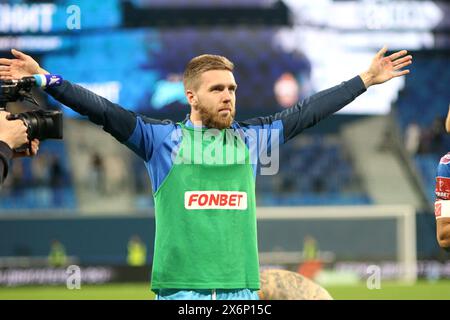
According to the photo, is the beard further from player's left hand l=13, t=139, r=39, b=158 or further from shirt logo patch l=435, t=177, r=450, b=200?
shirt logo patch l=435, t=177, r=450, b=200

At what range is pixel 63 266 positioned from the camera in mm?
26547

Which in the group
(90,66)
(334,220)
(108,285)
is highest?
(90,66)

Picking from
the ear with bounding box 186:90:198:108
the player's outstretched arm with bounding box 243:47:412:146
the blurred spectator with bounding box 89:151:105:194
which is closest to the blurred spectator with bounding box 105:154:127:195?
the blurred spectator with bounding box 89:151:105:194

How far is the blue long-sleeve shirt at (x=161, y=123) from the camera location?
4.91m

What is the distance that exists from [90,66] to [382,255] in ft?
37.9

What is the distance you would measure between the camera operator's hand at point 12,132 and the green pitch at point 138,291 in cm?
1585

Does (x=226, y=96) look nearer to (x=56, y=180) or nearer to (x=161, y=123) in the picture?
(x=161, y=123)

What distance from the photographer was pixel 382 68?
5.50 metres

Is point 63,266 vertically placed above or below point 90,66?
below

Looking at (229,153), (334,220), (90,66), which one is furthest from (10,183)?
(229,153)

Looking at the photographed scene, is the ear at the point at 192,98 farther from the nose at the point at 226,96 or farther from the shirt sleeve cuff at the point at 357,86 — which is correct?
the shirt sleeve cuff at the point at 357,86

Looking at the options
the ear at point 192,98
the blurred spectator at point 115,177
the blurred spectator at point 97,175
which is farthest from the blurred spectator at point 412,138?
the ear at point 192,98

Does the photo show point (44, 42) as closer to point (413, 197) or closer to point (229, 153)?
point (413, 197)
